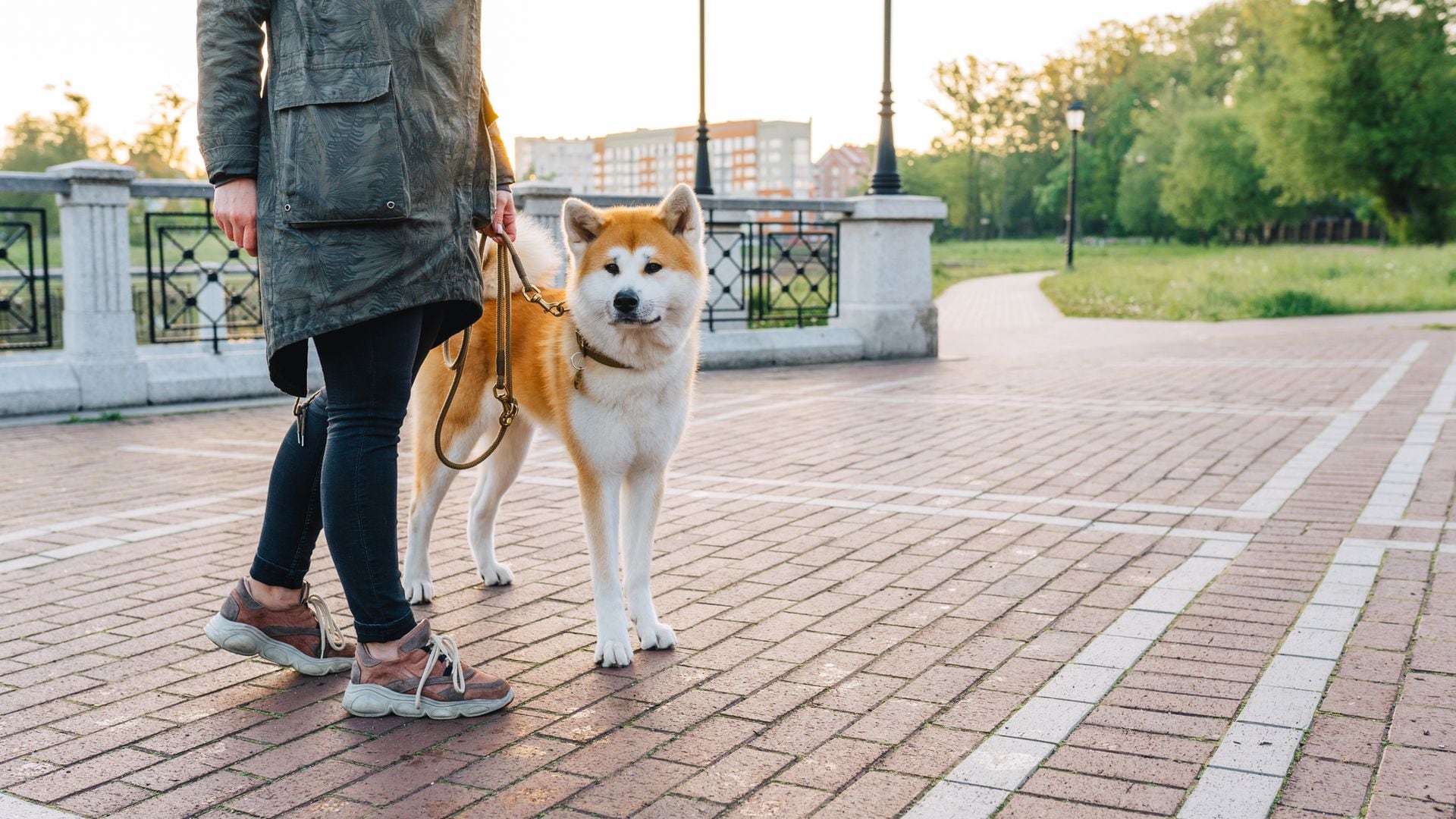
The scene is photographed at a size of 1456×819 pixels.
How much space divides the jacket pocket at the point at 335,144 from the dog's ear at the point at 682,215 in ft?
2.96

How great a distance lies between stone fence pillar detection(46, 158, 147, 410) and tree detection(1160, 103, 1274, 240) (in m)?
72.4

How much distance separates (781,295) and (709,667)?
1108 cm

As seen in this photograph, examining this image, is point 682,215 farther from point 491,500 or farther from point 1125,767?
point 1125,767

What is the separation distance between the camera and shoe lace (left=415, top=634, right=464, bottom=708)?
3.22 m

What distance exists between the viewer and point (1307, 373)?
12.1m

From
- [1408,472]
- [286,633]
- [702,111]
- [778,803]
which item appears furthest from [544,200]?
→ [778,803]

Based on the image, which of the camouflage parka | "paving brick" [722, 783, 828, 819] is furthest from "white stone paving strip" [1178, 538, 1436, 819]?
the camouflage parka

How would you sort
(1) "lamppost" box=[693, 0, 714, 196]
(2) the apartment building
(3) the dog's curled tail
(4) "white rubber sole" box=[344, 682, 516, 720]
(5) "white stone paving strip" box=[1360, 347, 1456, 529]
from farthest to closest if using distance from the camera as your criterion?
1. (2) the apartment building
2. (1) "lamppost" box=[693, 0, 714, 196]
3. (5) "white stone paving strip" box=[1360, 347, 1456, 529]
4. (3) the dog's curled tail
5. (4) "white rubber sole" box=[344, 682, 516, 720]

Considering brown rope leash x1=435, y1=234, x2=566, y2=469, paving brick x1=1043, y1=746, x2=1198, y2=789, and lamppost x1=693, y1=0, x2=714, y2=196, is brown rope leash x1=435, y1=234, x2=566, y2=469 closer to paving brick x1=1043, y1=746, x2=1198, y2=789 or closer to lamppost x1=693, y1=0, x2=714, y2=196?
paving brick x1=1043, y1=746, x2=1198, y2=789

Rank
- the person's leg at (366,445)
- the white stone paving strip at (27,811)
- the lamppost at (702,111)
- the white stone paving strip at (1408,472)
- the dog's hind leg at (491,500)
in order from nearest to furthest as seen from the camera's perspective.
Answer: the white stone paving strip at (27,811)
the person's leg at (366,445)
the dog's hind leg at (491,500)
the white stone paving strip at (1408,472)
the lamppost at (702,111)

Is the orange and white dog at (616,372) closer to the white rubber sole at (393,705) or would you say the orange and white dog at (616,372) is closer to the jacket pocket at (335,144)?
the white rubber sole at (393,705)

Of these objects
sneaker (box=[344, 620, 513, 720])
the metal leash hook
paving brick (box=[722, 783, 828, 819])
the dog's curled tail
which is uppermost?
the dog's curled tail

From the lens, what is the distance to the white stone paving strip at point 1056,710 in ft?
8.94

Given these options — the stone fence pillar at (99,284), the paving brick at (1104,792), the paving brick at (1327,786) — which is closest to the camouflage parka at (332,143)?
the paving brick at (1104,792)
